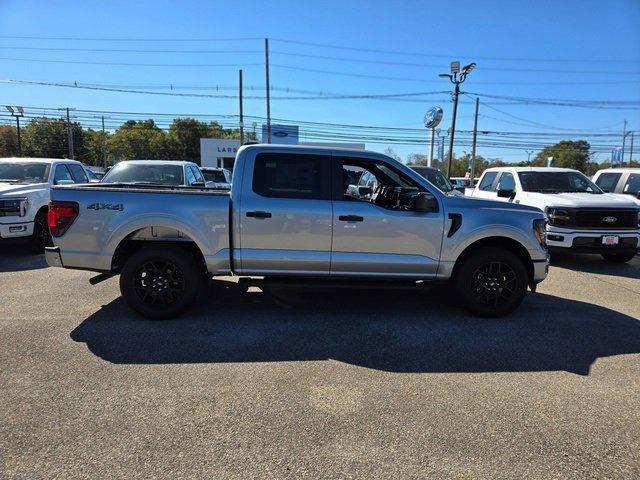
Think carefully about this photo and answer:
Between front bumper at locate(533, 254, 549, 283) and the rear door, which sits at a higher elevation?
the rear door

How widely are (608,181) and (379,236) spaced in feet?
33.0

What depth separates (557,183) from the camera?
10055 mm

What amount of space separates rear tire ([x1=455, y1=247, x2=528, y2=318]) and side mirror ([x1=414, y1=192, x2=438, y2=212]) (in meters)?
0.81

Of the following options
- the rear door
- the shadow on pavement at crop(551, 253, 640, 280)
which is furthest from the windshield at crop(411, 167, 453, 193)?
the rear door

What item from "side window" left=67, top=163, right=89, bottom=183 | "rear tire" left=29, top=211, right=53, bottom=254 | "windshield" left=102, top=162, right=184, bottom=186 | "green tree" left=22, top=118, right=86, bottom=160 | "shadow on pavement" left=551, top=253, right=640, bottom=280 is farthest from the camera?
"green tree" left=22, top=118, right=86, bottom=160

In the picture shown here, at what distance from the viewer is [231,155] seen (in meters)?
59.3

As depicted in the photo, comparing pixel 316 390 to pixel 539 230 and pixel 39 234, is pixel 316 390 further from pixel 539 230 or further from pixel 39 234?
pixel 39 234

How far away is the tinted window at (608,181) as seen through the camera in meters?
11.9

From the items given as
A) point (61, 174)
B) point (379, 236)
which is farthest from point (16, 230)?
point (379, 236)

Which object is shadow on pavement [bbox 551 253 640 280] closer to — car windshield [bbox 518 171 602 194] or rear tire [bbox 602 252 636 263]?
rear tire [bbox 602 252 636 263]

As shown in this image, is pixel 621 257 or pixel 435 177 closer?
pixel 621 257

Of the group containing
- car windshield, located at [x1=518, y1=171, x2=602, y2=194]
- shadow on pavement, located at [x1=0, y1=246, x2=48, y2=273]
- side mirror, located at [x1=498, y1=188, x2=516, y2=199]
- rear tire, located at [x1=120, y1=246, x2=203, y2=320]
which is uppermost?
car windshield, located at [x1=518, y1=171, x2=602, y2=194]

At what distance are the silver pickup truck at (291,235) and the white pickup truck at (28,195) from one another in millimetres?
4293

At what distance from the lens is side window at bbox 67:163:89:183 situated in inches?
428
